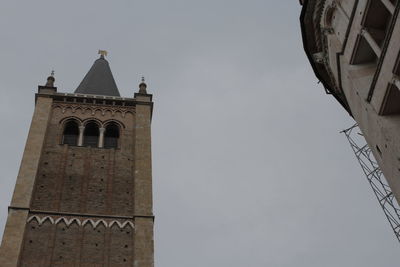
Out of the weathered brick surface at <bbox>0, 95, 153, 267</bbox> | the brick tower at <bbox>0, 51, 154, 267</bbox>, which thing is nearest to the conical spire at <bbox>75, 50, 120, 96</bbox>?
the brick tower at <bbox>0, 51, 154, 267</bbox>

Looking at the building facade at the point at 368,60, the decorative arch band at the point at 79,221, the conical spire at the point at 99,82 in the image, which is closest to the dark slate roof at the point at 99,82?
the conical spire at the point at 99,82

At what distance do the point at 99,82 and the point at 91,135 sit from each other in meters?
7.11

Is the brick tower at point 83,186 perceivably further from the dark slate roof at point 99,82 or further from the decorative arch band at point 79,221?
the dark slate roof at point 99,82

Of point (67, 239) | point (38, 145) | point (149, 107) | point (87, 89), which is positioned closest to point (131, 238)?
point (67, 239)

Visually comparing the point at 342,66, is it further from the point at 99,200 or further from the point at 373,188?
the point at 99,200

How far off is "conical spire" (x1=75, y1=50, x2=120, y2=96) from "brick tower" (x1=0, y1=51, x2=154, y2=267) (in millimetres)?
2459

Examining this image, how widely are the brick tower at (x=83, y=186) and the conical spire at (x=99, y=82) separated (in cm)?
246

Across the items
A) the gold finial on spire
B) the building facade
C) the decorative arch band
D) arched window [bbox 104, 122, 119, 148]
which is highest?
the gold finial on spire

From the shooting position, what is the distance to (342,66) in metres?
13.2

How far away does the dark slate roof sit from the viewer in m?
37.2

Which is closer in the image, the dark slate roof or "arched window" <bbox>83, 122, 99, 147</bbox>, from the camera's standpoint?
"arched window" <bbox>83, 122, 99, 147</bbox>

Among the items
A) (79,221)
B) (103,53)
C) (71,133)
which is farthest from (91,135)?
(103,53)

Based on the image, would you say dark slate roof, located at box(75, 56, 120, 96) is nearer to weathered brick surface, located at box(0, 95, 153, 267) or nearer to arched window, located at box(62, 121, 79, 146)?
weathered brick surface, located at box(0, 95, 153, 267)

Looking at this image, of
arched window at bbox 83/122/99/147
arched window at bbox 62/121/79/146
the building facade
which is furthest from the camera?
arched window at bbox 83/122/99/147
